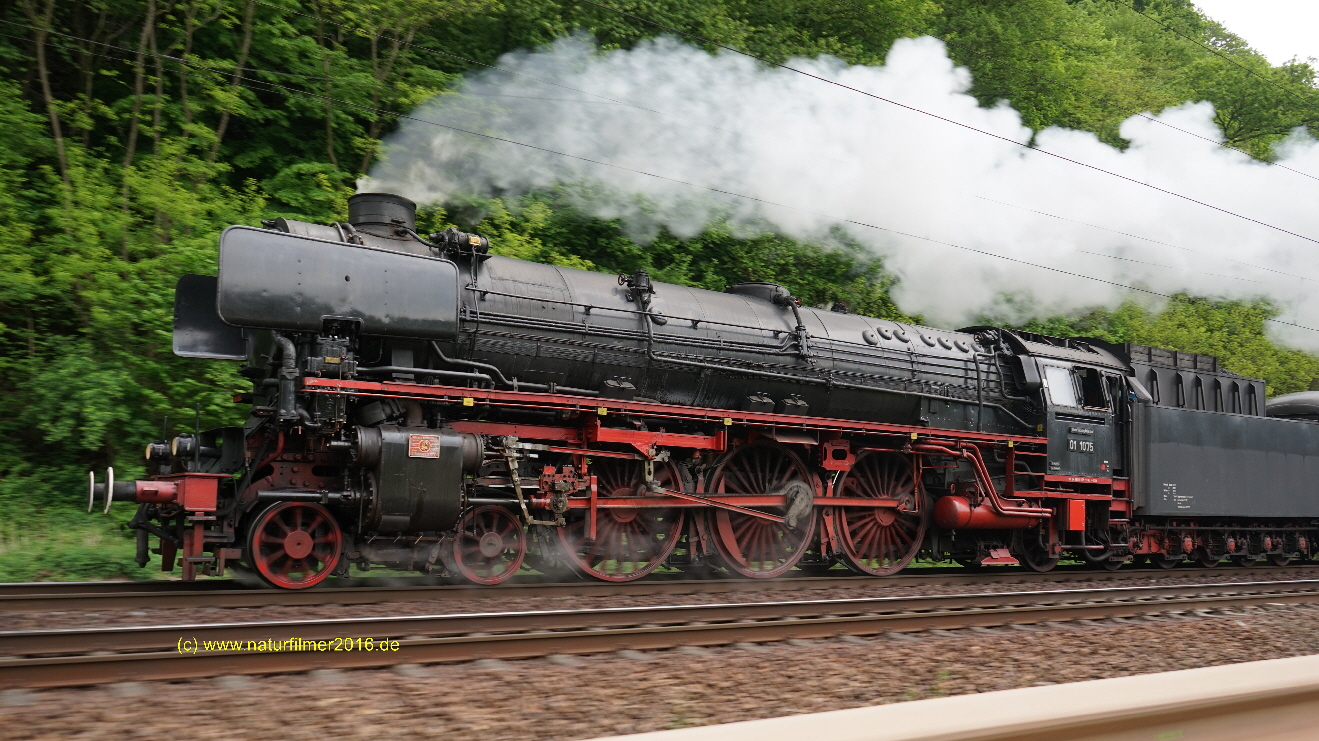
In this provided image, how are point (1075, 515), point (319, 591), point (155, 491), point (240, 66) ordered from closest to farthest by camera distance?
point (155, 491)
point (319, 591)
point (1075, 515)
point (240, 66)

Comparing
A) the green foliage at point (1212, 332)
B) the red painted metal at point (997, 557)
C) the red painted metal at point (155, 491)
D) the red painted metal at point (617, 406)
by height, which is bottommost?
the red painted metal at point (997, 557)

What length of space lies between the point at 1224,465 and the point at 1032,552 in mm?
3733

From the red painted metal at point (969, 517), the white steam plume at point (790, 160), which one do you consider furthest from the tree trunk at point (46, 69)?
the red painted metal at point (969, 517)

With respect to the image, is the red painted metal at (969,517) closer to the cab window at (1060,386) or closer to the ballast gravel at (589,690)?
the cab window at (1060,386)

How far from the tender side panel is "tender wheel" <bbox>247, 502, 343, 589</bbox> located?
1111 centimetres

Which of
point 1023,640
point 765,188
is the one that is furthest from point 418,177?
point 1023,640

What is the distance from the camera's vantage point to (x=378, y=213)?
28.8 feet

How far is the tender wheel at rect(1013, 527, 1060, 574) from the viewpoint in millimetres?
12797

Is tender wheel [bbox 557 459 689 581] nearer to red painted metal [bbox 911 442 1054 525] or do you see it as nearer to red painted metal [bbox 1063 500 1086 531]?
red painted metal [bbox 911 442 1054 525]

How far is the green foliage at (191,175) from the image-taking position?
1165 centimetres

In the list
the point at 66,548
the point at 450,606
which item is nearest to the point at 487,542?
the point at 450,606

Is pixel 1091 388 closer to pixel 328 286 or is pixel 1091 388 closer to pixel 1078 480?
pixel 1078 480

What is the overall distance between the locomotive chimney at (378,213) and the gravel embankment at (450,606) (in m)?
3.55

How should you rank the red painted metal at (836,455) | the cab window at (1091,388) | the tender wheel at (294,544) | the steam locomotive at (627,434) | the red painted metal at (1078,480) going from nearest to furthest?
the tender wheel at (294,544), the steam locomotive at (627,434), the red painted metal at (836,455), the red painted metal at (1078,480), the cab window at (1091,388)
